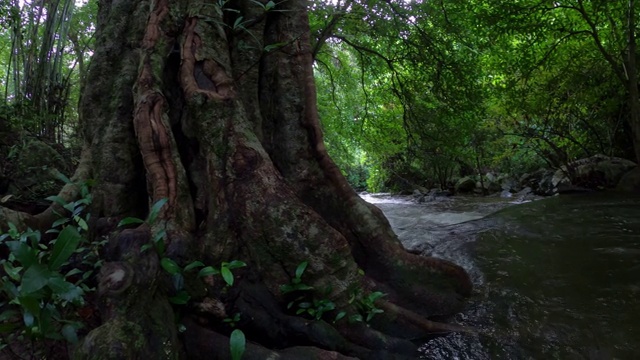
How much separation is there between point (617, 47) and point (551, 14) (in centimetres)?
205

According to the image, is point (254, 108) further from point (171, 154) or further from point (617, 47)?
point (617, 47)

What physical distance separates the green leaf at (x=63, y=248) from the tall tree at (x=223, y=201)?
0.83ft

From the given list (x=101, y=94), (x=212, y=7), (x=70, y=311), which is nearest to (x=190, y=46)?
(x=212, y=7)

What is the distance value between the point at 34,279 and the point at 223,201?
122cm

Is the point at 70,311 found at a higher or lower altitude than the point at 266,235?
lower

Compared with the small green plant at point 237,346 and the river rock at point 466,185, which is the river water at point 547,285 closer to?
the small green plant at point 237,346

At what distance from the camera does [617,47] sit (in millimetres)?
8906

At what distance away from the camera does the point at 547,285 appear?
3.14m

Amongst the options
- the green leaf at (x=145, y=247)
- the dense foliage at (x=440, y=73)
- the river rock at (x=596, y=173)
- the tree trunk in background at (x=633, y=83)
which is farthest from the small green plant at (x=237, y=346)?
the river rock at (x=596, y=173)

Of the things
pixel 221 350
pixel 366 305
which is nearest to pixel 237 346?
pixel 221 350

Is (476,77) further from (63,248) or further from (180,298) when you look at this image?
(63,248)

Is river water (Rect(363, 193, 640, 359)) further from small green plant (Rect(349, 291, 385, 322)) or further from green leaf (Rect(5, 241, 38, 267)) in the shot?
green leaf (Rect(5, 241, 38, 267))

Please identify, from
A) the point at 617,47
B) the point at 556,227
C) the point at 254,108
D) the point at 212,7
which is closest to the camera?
the point at 212,7

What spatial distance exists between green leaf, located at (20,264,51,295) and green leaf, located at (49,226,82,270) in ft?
0.13
